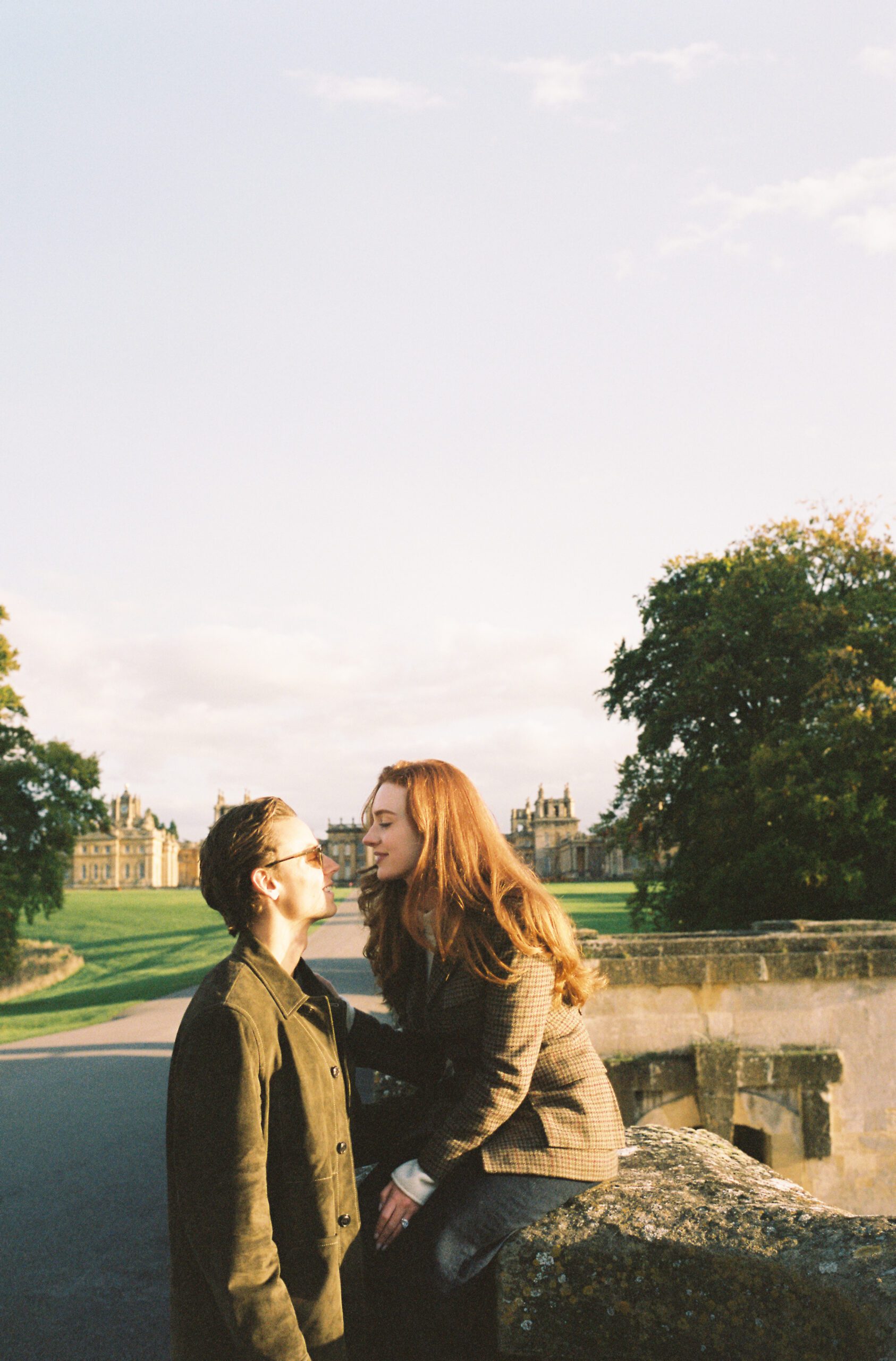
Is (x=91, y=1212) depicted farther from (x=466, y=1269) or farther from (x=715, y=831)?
(x=715, y=831)

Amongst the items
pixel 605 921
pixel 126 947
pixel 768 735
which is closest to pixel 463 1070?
pixel 768 735

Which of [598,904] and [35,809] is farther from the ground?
[35,809]

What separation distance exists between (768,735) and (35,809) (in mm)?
16872

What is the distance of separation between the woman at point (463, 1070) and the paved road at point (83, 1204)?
2.31m

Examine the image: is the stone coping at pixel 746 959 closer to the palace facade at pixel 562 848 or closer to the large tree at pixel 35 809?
the large tree at pixel 35 809

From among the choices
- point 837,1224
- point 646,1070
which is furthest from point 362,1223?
point 646,1070

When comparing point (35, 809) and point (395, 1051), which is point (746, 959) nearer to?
point (395, 1051)

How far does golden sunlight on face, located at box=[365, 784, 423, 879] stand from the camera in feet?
9.99

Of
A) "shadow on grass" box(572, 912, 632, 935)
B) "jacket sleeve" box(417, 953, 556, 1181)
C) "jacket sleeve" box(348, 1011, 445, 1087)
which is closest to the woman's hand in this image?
"jacket sleeve" box(417, 953, 556, 1181)

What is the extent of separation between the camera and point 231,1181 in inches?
87.0

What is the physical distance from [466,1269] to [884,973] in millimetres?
6428

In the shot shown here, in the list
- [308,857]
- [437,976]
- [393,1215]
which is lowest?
[393,1215]

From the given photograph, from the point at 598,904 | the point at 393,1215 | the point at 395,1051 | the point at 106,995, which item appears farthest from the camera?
A: the point at 598,904

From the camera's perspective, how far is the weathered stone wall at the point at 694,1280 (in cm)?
227
